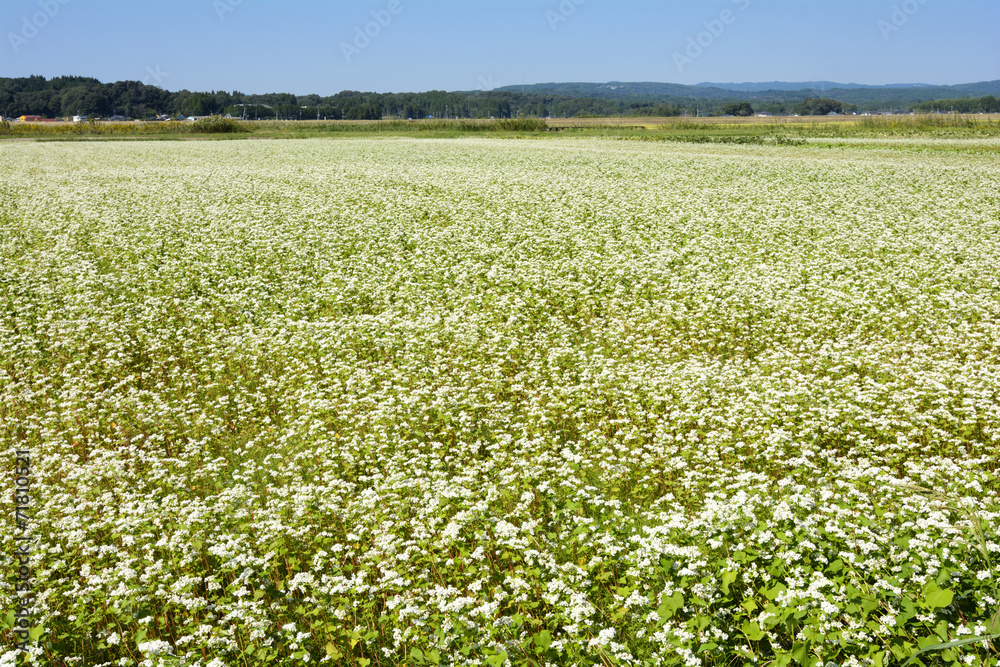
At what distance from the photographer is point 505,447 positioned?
8953 mm

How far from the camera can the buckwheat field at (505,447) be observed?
539 cm

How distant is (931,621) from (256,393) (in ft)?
30.9

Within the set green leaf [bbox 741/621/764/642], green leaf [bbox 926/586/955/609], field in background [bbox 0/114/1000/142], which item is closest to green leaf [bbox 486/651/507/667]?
green leaf [bbox 741/621/764/642]

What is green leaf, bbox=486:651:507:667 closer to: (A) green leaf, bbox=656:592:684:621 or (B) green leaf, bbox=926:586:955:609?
(A) green leaf, bbox=656:592:684:621

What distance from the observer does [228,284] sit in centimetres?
1617

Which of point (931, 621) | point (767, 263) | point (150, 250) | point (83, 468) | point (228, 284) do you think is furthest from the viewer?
point (150, 250)

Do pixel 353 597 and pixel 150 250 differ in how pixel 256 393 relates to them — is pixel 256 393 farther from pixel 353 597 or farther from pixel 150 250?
pixel 150 250

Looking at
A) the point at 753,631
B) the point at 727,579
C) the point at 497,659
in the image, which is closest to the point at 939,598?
the point at 753,631

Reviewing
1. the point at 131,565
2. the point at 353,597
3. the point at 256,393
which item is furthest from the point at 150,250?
the point at 353,597

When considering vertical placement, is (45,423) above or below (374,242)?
below

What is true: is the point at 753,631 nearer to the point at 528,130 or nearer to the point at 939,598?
the point at 939,598

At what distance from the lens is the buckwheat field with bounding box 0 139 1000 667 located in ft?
17.7

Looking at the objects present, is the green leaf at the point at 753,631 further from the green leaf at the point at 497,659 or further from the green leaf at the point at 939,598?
the green leaf at the point at 497,659

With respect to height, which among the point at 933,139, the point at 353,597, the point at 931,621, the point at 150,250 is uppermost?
the point at 933,139
